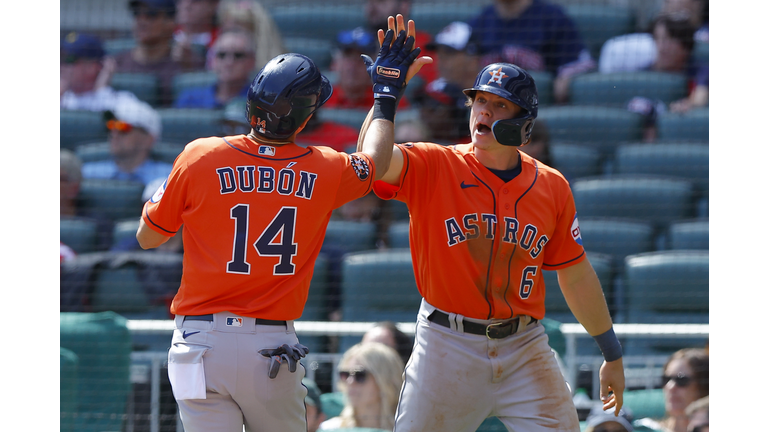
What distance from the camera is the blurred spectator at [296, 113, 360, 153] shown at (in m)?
5.77

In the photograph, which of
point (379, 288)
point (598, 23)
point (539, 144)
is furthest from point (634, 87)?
point (379, 288)

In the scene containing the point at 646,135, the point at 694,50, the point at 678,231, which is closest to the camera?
the point at 678,231

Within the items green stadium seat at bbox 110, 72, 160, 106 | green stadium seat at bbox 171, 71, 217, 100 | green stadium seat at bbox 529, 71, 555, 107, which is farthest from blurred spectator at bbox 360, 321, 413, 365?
green stadium seat at bbox 110, 72, 160, 106

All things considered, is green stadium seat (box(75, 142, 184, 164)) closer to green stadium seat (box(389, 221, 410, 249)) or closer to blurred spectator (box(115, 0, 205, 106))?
blurred spectator (box(115, 0, 205, 106))

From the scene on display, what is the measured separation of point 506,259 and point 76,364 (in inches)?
109

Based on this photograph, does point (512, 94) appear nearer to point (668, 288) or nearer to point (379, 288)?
point (379, 288)

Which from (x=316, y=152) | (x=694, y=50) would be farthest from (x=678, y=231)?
(x=316, y=152)

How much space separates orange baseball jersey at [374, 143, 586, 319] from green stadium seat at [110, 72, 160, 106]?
505 centimetres

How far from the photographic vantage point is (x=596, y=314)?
2988mm

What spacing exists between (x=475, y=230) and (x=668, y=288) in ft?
7.85

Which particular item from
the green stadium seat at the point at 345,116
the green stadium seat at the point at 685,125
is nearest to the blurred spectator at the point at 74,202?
the green stadium seat at the point at 345,116

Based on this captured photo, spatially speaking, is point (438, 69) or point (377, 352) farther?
point (438, 69)

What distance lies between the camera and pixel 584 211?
17.9 ft

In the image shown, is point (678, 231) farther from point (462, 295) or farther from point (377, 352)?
point (462, 295)
